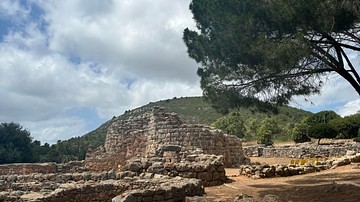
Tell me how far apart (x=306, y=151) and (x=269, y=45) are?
792 inches

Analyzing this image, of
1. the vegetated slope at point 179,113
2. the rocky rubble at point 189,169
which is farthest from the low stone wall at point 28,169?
the vegetated slope at point 179,113

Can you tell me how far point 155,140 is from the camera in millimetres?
20266

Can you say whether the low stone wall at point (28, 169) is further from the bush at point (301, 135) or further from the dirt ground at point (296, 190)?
the bush at point (301, 135)

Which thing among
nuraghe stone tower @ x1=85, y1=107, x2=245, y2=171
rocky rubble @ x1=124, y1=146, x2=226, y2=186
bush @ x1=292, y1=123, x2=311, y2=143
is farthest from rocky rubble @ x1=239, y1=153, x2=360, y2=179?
bush @ x1=292, y1=123, x2=311, y2=143

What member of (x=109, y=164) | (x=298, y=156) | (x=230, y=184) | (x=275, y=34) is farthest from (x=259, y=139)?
(x=275, y=34)

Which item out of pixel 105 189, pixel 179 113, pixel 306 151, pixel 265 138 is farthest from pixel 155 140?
pixel 179 113

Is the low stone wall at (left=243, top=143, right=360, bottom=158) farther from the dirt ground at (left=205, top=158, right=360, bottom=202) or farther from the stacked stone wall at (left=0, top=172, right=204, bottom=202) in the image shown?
the stacked stone wall at (left=0, top=172, right=204, bottom=202)

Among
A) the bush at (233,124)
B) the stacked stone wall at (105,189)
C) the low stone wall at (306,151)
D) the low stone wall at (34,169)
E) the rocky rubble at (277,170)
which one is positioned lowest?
the stacked stone wall at (105,189)

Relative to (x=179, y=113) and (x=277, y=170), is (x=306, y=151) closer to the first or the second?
(x=277, y=170)

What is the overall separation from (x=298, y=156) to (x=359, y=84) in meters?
17.6

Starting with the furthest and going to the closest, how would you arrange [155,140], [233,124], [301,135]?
[233,124]
[301,135]
[155,140]

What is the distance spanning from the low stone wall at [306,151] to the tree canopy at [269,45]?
1609 centimetres

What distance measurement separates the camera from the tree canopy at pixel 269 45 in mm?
10086

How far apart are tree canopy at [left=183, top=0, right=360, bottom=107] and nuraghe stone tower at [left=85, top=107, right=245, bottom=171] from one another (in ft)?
22.8
